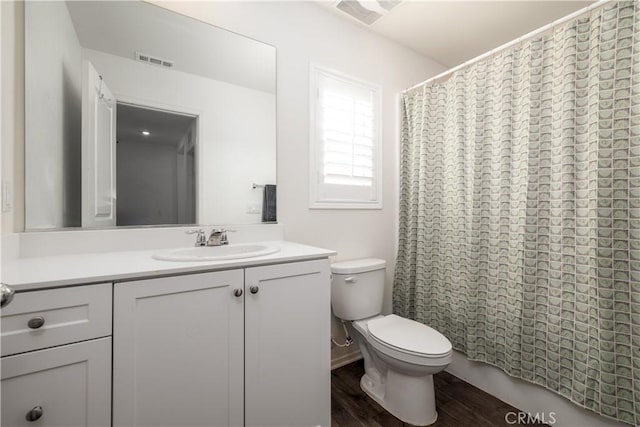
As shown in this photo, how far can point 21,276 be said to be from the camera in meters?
0.78

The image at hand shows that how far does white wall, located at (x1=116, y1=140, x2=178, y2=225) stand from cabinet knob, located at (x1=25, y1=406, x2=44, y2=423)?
0.75 meters

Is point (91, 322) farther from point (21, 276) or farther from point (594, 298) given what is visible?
point (594, 298)

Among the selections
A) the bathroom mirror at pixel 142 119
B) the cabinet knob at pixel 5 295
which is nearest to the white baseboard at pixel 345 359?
the bathroom mirror at pixel 142 119

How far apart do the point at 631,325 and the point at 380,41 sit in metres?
2.23

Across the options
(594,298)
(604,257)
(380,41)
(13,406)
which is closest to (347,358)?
(594,298)

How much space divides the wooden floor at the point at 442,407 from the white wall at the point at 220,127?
1.16 meters

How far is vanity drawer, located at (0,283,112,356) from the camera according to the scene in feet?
2.30

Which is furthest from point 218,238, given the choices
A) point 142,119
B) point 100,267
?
point 142,119

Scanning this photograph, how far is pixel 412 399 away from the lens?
1.42 meters

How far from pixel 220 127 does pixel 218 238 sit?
2.04 ft

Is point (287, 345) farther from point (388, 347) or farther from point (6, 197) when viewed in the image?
point (6, 197)

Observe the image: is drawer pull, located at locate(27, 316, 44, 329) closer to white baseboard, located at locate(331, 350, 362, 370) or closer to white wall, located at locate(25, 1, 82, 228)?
white wall, located at locate(25, 1, 82, 228)

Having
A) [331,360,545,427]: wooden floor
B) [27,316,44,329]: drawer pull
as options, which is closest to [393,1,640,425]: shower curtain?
[331,360,545,427]: wooden floor

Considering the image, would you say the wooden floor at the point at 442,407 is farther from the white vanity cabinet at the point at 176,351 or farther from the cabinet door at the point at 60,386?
the cabinet door at the point at 60,386
